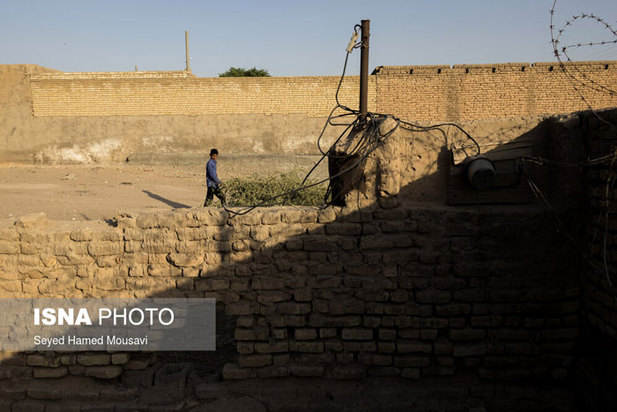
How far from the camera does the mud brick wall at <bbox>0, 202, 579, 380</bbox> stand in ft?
11.7

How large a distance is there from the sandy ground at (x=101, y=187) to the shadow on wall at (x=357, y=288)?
15.5 feet

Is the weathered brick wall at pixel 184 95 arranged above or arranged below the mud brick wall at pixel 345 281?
above

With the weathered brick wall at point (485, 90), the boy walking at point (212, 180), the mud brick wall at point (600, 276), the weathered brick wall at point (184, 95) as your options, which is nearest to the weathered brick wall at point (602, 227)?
the mud brick wall at point (600, 276)

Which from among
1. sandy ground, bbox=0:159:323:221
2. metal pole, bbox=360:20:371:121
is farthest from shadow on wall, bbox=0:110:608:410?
sandy ground, bbox=0:159:323:221

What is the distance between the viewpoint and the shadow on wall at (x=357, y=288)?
356 centimetres

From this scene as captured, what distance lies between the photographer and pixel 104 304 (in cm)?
375

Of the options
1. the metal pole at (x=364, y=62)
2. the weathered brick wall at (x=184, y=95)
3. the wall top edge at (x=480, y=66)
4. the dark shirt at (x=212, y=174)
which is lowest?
the dark shirt at (x=212, y=174)

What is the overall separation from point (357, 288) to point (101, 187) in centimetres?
1226

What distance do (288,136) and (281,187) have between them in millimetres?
8617

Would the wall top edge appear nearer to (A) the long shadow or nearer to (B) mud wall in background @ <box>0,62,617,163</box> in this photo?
(B) mud wall in background @ <box>0,62,617,163</box>

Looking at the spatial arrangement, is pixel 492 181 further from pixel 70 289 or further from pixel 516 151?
pixel 70 289

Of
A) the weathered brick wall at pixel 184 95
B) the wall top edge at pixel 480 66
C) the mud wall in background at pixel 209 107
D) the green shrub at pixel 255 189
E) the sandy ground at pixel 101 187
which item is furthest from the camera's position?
the weathered brick wall at pixel 184 95

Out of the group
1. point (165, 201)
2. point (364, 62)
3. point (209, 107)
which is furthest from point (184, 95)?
point (364, 62)

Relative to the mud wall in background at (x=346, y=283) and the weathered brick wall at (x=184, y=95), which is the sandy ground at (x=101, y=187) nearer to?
the weathered brick wall at (x=184, y=95)
